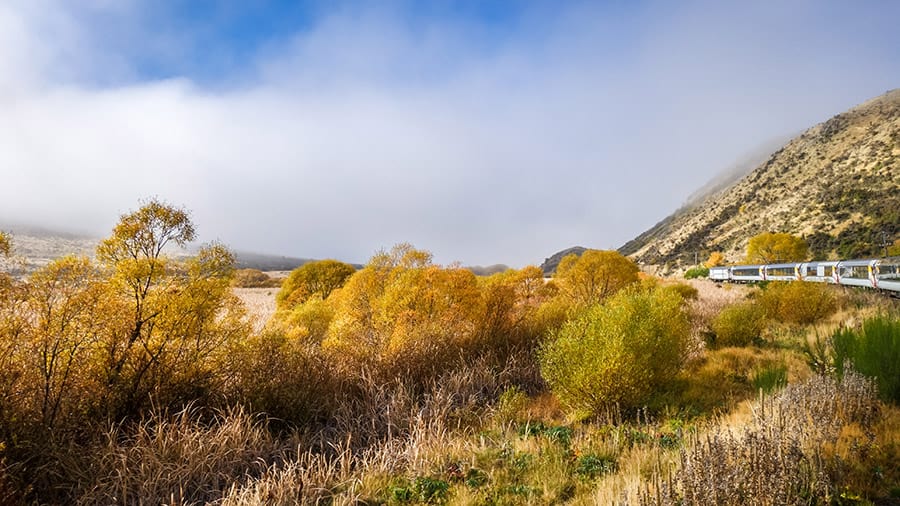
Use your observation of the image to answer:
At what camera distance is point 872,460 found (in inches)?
205

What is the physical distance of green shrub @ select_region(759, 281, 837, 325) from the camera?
55.7ft

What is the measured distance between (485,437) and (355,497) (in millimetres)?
2827

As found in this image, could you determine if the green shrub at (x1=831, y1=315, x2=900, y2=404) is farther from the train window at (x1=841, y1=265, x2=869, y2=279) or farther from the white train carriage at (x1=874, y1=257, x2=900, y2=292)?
the train window at (x1=841, y1=265, x2=869, y2=279)

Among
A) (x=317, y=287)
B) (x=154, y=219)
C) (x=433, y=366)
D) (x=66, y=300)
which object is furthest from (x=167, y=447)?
(x=317, y=287)

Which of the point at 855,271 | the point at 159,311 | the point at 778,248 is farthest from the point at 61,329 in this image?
the point at 778,248

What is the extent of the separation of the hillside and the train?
2255 centimetres

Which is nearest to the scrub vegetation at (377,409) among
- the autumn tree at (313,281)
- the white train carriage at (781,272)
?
the autumn tree at (313,281)

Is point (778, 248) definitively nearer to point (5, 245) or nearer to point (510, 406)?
point (510, 406)

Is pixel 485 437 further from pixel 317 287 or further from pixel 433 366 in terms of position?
pixel 317 287

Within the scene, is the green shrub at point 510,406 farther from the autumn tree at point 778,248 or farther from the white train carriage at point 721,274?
the autumn tree at point 778,248

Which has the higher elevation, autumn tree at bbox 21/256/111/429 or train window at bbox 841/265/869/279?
train window at bbox 841/265/869/279

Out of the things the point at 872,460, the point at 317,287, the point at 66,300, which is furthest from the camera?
the point at 317,287

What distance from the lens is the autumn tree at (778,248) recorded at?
51.4 metres

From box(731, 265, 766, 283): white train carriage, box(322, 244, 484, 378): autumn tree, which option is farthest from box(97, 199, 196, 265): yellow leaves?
box(731, 265, 766, 283): white train carriage
